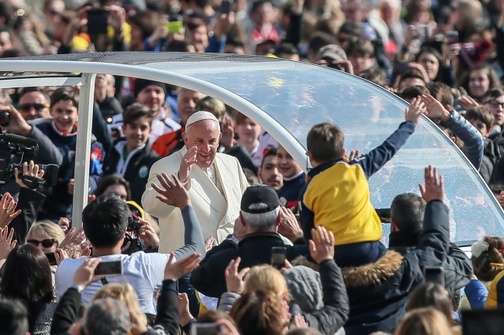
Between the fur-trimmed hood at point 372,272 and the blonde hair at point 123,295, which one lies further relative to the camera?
the fur-trimmed hood at point 372,272

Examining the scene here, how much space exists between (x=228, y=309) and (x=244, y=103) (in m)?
2.15

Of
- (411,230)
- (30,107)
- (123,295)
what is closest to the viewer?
(123,295)

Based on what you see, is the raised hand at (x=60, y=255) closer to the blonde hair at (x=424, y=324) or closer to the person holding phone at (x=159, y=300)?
the person holding phone at (x=159, y=300)

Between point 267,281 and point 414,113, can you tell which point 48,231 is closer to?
point 414,113

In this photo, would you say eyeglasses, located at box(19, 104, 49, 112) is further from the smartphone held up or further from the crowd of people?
the smartphone held up

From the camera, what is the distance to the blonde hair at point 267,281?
20.3 feet

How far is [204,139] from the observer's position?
8.88 m

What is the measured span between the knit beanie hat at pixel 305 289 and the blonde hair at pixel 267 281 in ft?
0.84

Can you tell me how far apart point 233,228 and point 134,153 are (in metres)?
3.02

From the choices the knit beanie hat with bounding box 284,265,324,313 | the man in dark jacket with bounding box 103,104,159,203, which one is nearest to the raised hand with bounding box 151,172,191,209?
the knit beanie hat with bounding box 284,265,324,313

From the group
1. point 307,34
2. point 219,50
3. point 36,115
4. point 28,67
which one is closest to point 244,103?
point 28,67

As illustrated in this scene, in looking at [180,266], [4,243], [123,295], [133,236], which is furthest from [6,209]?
[123,295]

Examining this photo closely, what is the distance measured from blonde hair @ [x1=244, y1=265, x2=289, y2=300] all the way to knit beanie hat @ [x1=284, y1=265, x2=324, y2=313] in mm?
255

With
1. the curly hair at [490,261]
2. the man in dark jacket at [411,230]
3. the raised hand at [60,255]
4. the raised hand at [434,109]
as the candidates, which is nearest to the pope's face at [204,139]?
the raised hand at [60,255]
